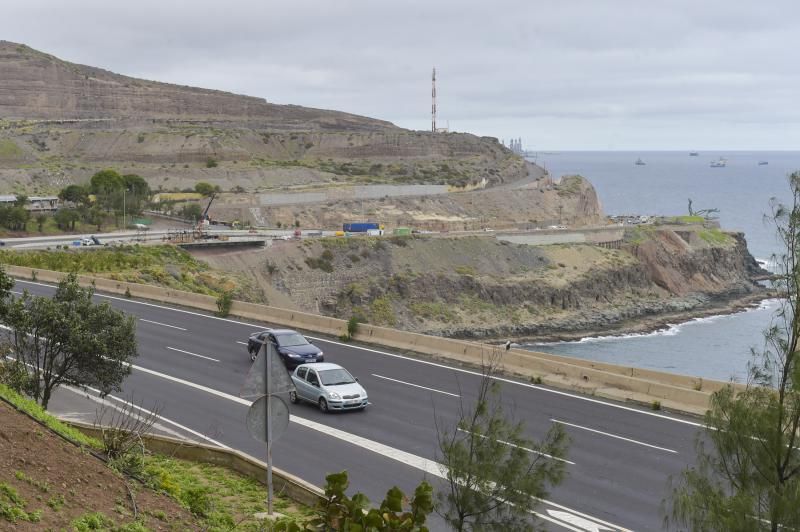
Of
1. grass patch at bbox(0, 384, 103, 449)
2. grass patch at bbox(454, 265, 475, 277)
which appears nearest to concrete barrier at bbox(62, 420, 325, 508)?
grass patch at bbox(0, 384, 103, 449)

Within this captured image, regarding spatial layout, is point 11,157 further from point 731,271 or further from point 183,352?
point 183,352

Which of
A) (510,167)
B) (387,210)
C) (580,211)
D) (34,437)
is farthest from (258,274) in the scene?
(510,167)

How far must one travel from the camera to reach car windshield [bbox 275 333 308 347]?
26.8 meters

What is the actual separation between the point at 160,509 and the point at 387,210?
8903 cm

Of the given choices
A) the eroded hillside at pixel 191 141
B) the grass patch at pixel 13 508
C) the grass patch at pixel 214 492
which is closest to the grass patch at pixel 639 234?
the eroded hillside at pixel 191 141

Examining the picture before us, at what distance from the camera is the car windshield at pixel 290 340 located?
26.8m

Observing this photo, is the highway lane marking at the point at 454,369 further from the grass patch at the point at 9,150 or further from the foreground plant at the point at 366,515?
the grass patch at the point at 9,150

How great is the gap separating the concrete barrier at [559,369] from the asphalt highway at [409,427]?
508 mm

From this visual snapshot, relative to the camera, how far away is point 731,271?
3890 inches

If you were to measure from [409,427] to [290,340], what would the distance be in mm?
7631

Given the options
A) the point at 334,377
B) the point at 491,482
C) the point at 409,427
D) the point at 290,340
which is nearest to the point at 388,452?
the point at 409,427

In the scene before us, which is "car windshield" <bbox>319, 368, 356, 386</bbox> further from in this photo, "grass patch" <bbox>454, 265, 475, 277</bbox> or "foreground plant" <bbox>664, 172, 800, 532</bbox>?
"grass patch" <bbox>454, 265, 475, 277</bbox>

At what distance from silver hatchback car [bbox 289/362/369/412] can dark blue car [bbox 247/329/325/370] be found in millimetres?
2881

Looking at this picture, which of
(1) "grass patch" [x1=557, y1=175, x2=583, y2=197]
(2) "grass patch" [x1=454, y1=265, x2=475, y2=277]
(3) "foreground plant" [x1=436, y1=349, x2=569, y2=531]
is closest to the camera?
(3) "foreground plant" [x1=436, y1=349, x2=569, y2=531]
